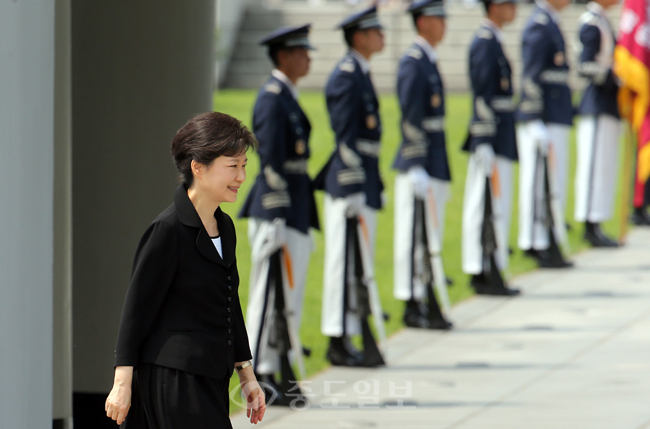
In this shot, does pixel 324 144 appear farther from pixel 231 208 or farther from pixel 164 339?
pixel 164 339

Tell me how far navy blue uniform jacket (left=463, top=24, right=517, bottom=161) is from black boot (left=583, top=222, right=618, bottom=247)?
2.34 m

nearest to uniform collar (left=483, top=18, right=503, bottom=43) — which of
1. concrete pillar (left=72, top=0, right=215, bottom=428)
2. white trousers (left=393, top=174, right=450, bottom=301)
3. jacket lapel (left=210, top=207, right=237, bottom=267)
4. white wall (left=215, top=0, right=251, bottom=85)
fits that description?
white trousers (left=393, top=174, right=450, bottom=301)

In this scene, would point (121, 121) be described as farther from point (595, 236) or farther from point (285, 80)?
point (595, 236)

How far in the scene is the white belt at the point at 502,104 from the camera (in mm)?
8945

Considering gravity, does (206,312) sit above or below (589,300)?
above

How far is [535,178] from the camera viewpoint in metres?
10.1

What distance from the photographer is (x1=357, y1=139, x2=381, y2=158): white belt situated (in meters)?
6.97

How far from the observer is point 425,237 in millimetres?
7934

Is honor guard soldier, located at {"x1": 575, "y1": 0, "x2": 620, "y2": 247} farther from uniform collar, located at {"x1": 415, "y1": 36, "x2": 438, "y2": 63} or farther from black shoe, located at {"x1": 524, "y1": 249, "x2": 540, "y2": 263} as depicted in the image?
uniform collar, located at {"x1": 415, "y1": 36, "x2": 438, "y2": 63}

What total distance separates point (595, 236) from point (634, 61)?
172 centimetres

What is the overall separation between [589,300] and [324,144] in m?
9.53

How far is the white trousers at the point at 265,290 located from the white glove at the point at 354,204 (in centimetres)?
52

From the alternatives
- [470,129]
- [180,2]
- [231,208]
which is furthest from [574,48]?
[180,2]

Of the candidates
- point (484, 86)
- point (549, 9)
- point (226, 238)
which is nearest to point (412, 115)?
point (484, 86)
